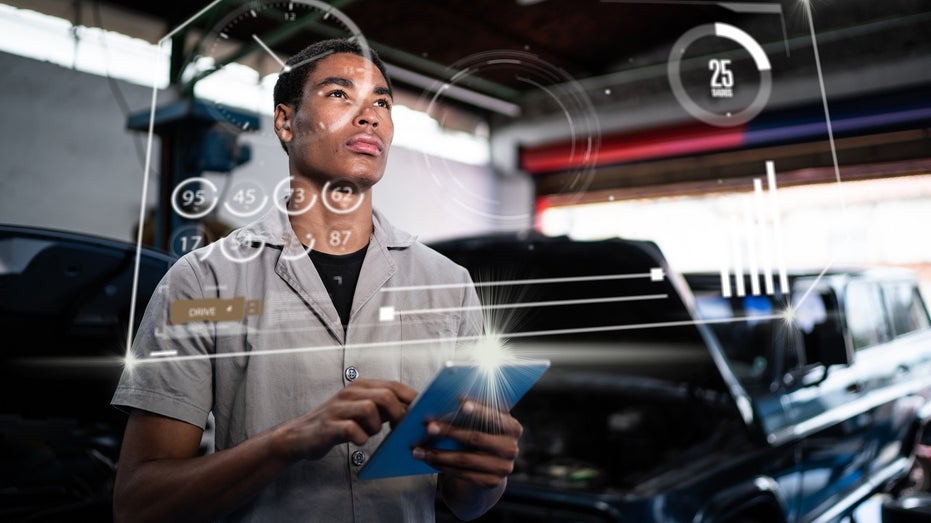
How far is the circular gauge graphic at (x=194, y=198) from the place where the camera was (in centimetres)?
133

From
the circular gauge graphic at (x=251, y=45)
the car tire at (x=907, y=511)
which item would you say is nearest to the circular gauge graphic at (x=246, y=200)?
A: the circular gauge graphic at (x=251, y=45)

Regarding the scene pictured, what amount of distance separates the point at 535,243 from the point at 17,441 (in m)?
1.29

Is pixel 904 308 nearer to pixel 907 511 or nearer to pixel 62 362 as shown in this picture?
pixel 907 511

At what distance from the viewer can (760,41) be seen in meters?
1.92

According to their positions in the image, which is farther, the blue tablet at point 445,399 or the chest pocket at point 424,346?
the chest pocket at point 424,346

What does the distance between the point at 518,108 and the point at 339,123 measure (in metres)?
0.67

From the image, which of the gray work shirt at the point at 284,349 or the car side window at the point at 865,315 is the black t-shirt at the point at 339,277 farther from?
the car side window at the point at 865,315

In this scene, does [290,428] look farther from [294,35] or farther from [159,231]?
[294,35]

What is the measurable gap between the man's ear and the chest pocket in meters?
0.38

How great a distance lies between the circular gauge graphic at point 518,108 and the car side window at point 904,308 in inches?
50.1

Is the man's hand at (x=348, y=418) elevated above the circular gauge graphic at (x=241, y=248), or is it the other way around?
the circular gauge graphic at (x=241, y=248)

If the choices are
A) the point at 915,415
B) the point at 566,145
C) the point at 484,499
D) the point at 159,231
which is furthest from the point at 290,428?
the point at 915,415

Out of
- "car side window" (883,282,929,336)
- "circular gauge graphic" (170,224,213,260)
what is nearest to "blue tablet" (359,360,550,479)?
"circular gauge graphic" (170,224,213,260)

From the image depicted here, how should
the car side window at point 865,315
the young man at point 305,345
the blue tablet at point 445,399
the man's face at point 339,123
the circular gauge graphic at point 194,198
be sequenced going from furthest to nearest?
1. the car side window at point 865,315
2. the circular gauge graphic at point 194,198
3. the man's face at point 339,123
4. the young man at point 305,345
5. the blue tablet at point 445,399
